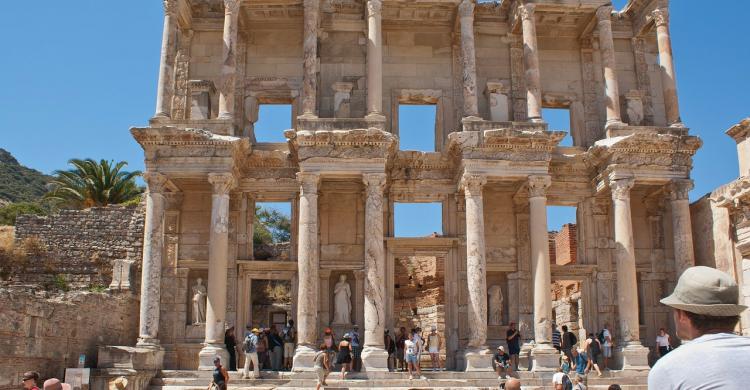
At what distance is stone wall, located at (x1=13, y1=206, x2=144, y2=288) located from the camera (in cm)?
2488

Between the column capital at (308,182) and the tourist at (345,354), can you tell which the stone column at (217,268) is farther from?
the tourist at (345,354)

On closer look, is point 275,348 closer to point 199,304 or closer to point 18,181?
point 199,304

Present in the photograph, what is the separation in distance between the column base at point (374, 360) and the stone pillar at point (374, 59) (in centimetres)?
621

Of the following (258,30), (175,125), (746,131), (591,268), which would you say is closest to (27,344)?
(175,125)

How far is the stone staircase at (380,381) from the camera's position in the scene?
18.2m

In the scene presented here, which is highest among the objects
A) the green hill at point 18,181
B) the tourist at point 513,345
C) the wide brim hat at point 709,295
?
the green hill at point 18,181

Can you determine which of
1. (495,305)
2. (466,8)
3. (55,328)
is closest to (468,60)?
(466,8)

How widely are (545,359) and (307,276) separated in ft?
20.7

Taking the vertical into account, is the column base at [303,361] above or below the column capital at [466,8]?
below

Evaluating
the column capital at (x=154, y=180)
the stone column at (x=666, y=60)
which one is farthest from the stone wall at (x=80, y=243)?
the stone column at (x=666, y=60)

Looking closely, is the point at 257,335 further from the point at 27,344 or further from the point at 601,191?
the point at 601,191

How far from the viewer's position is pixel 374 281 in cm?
1969

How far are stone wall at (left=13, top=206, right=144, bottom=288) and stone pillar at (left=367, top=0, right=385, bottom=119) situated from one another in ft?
30.8

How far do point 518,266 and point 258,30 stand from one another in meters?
10.4
